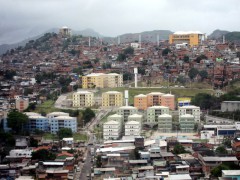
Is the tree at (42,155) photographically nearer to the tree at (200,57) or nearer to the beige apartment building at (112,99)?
the beige apartment building at (112,99)

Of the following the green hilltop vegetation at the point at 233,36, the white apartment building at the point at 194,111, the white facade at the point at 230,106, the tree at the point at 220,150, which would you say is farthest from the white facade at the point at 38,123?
the green hilltop vegetation at the point at 233,36

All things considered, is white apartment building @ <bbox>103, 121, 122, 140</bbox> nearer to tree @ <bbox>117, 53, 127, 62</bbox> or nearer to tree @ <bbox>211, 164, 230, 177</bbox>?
tree @ <bbox>211, 164, 230, 177</bbox>

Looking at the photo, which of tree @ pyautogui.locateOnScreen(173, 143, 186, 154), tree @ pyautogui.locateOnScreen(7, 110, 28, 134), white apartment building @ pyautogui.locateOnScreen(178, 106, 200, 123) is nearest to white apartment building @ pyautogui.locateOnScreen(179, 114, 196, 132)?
white apartment building @ pyautogui.locateOnScreen(178, 106, 200, 123)

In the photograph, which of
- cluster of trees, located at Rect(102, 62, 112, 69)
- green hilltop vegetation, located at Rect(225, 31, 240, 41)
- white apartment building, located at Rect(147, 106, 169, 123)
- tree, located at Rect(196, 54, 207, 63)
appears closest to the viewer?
white apartment building, located at Rect(147, 106, 169, 123)

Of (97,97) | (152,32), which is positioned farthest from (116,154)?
(152,32)

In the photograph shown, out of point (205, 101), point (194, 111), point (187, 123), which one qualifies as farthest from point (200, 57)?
point (187, 123)

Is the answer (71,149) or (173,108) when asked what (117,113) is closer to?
(173,108)
